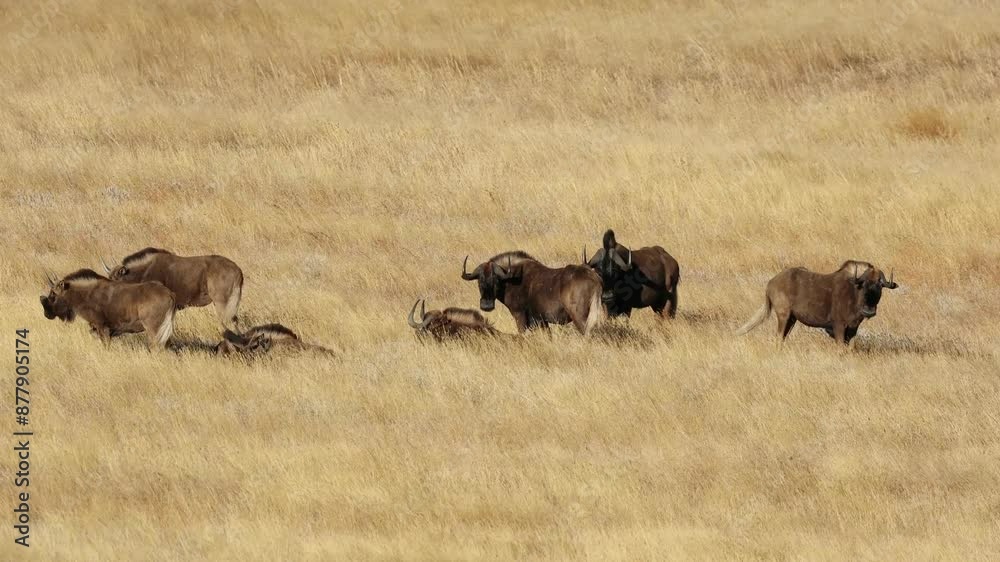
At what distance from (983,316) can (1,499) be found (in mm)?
11945

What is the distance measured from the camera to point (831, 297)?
16094 mm

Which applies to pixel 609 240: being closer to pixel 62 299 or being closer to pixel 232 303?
pixel 232 303

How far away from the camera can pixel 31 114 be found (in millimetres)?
27844

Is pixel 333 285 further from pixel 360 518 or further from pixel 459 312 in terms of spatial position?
pixel 360 518

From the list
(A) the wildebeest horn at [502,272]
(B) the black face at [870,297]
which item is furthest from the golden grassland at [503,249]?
(A) the wildebeest horn at [502,272]

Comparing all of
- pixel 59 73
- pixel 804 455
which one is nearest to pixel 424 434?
pixel 804 455

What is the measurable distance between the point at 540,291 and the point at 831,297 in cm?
279

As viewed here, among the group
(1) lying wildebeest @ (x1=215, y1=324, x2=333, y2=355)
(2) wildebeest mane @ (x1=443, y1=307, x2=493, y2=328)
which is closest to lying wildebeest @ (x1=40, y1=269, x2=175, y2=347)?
(1) lying wildebeest @ (x1=215, y1=324, x2=333, y2=355)

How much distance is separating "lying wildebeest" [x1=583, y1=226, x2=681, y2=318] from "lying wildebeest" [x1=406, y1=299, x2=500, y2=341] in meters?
1.36

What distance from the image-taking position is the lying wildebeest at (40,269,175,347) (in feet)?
48.6

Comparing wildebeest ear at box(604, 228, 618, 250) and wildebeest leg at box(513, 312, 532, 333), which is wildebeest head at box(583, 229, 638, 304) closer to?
wildebeest ear at box(604, 228, 618, 250)

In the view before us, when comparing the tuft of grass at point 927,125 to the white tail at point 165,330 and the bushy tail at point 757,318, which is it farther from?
the white tail at point 165,330

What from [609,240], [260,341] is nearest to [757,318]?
[609,240]

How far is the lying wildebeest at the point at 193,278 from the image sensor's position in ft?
53.3
